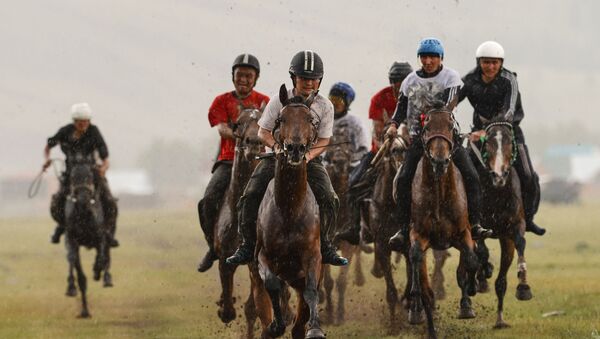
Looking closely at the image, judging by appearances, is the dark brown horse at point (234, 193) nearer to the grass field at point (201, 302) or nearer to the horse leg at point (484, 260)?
the grass field at point (201, 302)

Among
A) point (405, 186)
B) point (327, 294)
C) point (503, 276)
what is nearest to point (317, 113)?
point (405, 186)

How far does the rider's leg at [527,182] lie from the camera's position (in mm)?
16906

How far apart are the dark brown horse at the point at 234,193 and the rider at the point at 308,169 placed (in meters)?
1.03

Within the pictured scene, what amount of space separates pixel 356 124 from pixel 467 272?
5.91 meters

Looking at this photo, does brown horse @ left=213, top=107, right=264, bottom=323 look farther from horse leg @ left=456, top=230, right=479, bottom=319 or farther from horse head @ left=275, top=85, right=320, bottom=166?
horse leg @ left=456, top=230, right=479, bottom=319

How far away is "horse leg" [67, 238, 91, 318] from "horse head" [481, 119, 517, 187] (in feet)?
27.0

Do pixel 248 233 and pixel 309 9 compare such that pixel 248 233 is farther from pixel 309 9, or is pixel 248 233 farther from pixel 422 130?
pixel 309 9

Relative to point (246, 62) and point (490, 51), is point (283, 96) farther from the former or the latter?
point (490, 51)

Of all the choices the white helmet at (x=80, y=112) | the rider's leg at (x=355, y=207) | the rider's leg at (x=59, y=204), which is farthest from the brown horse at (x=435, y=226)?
the rider's leg at (x=59, y=204)

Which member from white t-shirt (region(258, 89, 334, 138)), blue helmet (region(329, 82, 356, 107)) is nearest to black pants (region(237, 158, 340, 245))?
white t-shirt (region(258, 89, 334, 138))

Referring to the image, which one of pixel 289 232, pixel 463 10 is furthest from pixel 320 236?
pixel 463 10

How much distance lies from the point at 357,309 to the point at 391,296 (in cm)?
297

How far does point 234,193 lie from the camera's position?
14.6m

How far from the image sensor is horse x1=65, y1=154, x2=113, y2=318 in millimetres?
21406
